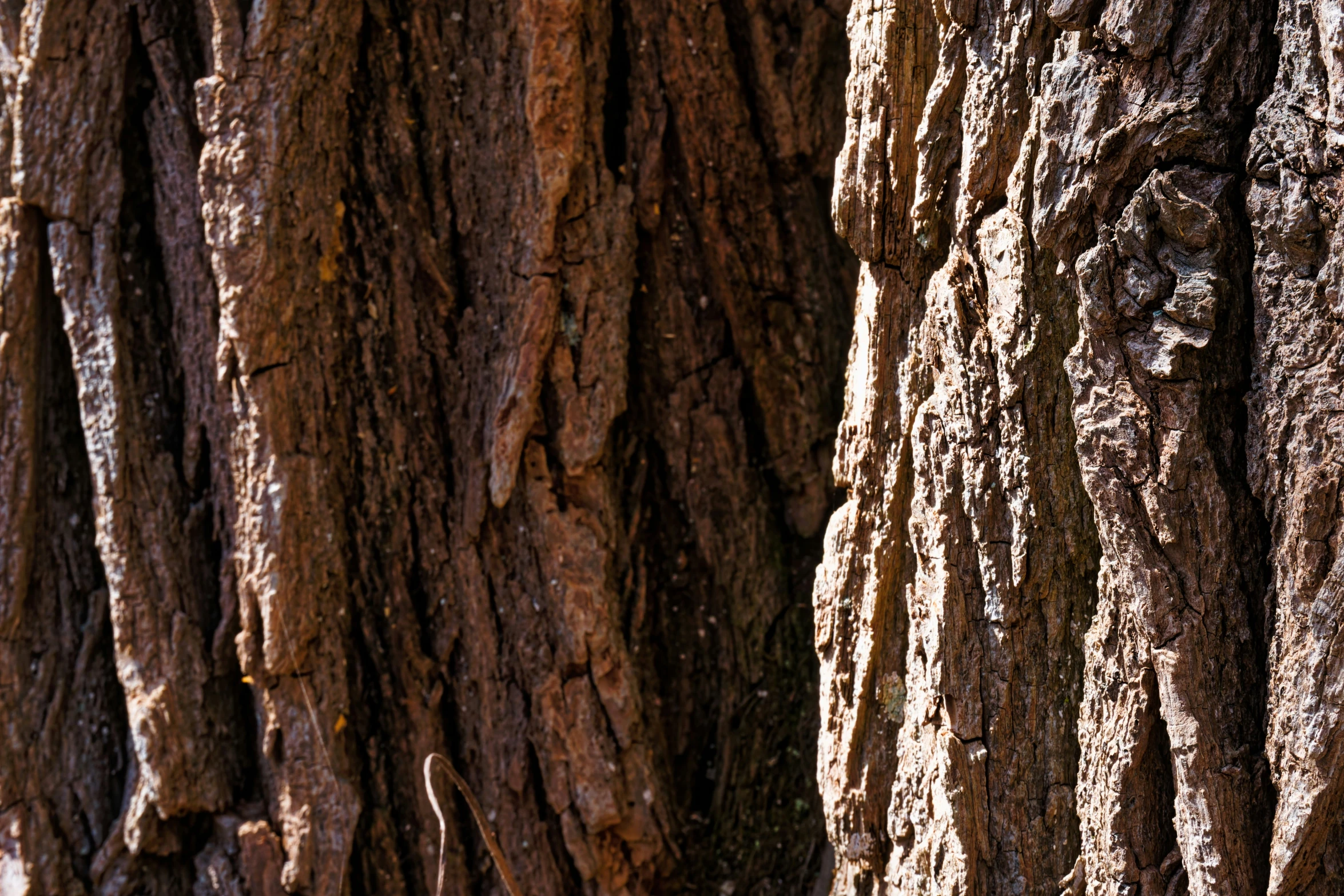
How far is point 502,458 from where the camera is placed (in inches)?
71.2

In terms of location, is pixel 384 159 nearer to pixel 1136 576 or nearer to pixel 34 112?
pixel 34 112

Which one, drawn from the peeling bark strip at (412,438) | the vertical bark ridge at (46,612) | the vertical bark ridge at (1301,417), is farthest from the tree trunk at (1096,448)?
the vertical bark ridge at (46,612)

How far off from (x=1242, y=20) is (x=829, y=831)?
1.28 metres

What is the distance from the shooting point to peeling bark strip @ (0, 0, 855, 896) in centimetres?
182

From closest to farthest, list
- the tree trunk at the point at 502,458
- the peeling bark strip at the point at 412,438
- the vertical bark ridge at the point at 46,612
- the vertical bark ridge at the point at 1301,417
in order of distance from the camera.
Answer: the vertical bark ridge at the point at 1301,417 → the tree trunk at the point at 502,458 → the peeling bark strip at the point at 412,438 → the vertical bark ridge at the point at 46,612

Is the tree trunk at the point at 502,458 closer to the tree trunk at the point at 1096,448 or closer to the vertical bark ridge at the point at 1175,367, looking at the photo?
the tree trunk at the point at 1096,448

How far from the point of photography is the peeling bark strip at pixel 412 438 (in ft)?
5.96

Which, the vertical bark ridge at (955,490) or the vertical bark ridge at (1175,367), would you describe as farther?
the vertical bark ridge at (955,490)

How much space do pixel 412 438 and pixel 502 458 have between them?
22cm

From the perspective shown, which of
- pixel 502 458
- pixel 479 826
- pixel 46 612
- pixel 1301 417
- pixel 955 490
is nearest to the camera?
pixel 1301 417

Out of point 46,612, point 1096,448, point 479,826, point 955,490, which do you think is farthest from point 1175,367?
point 46,612

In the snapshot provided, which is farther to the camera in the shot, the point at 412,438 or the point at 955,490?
the point at 412,438

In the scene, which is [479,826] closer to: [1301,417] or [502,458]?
[502,458]

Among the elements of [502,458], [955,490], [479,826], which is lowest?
Result: [479,826]
